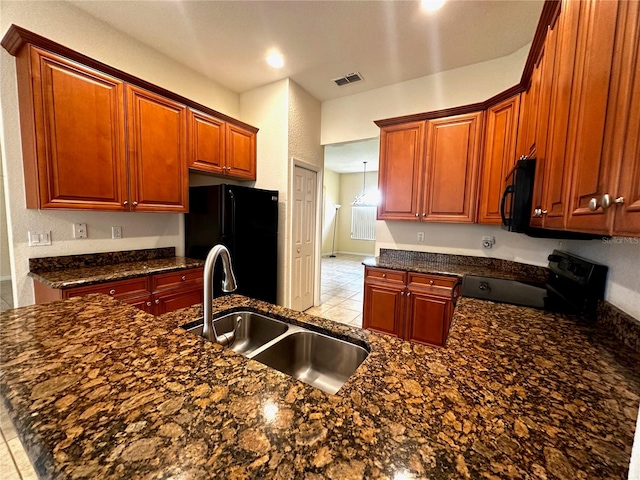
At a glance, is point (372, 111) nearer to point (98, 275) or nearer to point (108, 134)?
→ point (108, 134)

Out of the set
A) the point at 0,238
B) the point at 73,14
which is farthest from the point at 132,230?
the point at 73,14

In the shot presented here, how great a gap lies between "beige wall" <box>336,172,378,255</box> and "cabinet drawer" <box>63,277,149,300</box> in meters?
7.04

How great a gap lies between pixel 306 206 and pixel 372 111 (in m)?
1.52

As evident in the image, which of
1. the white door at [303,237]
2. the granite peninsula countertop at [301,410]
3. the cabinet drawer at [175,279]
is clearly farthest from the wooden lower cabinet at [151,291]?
the white door at [303,237]

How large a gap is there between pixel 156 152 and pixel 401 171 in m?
2.50

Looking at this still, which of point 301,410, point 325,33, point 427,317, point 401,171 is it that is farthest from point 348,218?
point 301,410

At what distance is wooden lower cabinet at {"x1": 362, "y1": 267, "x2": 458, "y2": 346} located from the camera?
95.1 inches

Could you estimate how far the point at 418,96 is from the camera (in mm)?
3025

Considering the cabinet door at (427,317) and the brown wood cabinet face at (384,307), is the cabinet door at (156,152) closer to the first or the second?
the brown wood cabinet face at (384,307)

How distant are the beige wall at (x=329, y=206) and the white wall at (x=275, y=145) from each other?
4795mm

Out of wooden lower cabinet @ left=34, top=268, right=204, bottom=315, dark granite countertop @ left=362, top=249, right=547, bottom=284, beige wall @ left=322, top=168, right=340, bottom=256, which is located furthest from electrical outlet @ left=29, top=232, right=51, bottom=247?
beige wall @ left=322, top=168, right=340, bottom=256

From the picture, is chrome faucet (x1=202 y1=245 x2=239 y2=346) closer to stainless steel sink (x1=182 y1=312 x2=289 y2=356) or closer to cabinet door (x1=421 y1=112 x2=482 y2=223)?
stainless steel sink (x1=182 y1=312 x2=289 y2=356)

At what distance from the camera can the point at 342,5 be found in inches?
79.1

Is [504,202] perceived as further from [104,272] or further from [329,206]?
[329,206]
